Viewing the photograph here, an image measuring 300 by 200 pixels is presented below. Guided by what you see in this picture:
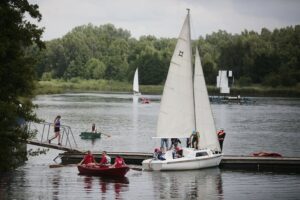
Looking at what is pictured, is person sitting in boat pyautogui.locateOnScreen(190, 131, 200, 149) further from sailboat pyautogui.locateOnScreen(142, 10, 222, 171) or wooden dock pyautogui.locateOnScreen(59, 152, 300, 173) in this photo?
wooden dock pyautogui.locateOnScreen(59, 152, 300, 173)

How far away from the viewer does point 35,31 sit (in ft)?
115

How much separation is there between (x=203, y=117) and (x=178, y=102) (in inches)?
86.0

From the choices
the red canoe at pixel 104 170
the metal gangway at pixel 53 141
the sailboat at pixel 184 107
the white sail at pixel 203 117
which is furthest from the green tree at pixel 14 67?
the white sail at pixel 203 117

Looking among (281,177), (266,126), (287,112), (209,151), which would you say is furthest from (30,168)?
(287,112)

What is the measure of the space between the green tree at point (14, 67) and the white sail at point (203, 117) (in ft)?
62.7

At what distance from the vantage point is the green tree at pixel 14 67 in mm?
34094

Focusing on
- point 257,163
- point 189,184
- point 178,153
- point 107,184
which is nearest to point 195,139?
point 178,153

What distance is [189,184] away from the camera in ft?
150

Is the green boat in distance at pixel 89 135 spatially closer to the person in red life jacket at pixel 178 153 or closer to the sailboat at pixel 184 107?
the sailboat at pixel 184 107

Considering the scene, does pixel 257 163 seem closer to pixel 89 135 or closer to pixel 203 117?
pixel 203 117

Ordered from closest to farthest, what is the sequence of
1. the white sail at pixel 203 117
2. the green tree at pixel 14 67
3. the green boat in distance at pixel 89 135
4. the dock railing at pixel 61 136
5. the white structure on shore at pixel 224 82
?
the green tree at pixel 14 67
the white sail at pixel 203 117
the dock railing at pixel 61 136
the green boat in distance at pixel 89 135
the white structure on shore at pixel 224 82

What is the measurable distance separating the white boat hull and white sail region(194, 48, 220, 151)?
1.26m

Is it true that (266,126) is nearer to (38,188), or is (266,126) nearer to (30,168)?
(30,168)

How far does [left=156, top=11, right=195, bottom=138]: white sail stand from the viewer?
171 feet
